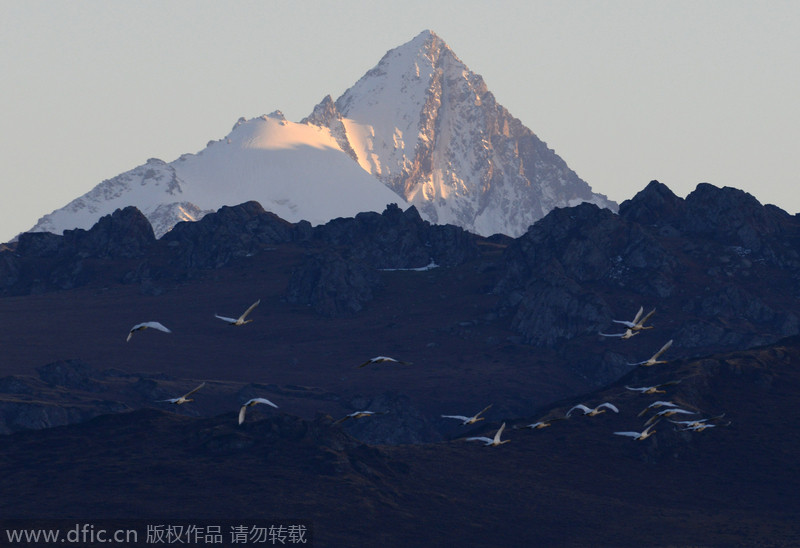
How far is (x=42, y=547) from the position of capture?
638ft

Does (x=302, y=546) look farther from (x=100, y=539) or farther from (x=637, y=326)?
(x=637, y=326)

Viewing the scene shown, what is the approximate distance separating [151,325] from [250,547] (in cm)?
9354

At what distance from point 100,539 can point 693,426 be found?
7304 cm

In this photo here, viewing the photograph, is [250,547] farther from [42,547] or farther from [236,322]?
[236,322]

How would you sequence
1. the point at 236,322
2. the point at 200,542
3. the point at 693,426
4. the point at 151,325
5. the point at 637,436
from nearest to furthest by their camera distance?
the point at 151,325 < the point at 236,322 < the point at 637,436 < the point at 693,426 < the point at 200,542

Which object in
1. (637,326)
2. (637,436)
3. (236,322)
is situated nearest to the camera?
(236,322)

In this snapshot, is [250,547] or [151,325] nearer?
[151,325]

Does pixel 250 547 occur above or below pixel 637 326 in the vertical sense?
below

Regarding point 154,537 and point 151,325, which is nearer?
point 151,325

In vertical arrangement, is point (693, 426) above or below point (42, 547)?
above

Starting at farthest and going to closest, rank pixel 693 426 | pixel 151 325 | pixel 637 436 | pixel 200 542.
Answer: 1. pixel 200 542
2. pixel 693 426
3. pixel 637 436
4. pixel 151 325

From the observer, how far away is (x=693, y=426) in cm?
18625

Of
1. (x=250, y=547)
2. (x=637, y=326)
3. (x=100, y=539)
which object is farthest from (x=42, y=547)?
(x=637, y=326)

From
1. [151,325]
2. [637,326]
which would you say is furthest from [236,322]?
[637,326]
